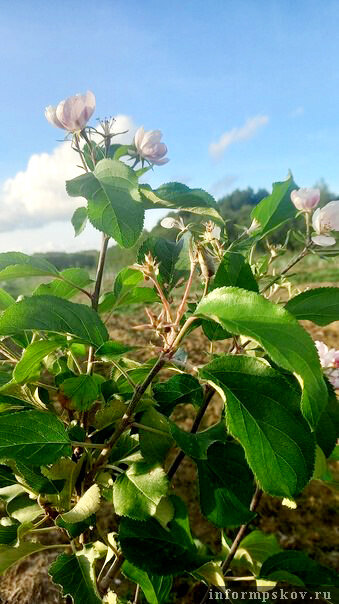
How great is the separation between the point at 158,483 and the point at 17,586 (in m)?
1.21

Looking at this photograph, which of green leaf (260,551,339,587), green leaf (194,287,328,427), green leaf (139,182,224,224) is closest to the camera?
green leaf (194,287,328,427)

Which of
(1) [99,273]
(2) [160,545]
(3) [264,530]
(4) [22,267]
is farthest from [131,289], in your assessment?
(3) [264,530]

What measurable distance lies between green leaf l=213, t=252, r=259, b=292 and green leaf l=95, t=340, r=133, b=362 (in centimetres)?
17

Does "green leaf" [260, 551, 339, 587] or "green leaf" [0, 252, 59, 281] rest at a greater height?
"green leaf" [0, 252, 59, 281]

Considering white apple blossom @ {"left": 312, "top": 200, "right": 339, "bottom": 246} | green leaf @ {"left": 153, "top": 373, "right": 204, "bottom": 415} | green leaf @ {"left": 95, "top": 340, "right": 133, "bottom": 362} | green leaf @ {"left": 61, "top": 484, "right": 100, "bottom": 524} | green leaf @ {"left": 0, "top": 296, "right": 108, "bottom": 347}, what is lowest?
green leaf @ {"left": 61, "top": 484, "right": 100, "bottom": 524}

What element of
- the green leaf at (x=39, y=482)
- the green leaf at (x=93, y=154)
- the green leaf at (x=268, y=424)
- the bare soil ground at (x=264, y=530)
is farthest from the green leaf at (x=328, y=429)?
the bare soil ground at (x=264, y=530)

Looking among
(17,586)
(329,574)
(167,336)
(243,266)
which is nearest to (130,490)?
(167,336)

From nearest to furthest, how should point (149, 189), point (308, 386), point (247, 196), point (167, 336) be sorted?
point (308, 386)
point (167, 336)
point (149, 189)
point (247, 196)

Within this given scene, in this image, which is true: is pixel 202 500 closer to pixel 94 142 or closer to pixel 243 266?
pixel 243 266

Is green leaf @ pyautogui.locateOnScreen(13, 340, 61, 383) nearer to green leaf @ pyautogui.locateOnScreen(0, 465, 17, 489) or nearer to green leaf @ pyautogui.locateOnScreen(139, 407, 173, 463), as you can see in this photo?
green leaf @ pyautogui.locateOnScreen(139, 407, 173, 463)

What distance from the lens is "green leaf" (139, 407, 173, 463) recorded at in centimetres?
72

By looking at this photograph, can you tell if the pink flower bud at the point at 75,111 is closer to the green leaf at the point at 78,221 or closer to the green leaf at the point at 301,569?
the green leaf at the point at 78,221

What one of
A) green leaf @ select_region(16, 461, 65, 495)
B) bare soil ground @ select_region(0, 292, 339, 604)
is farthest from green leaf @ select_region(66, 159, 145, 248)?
bare soil ground @ select_region(0, 292, 339, 604)

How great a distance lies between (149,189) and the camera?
0.79 m
